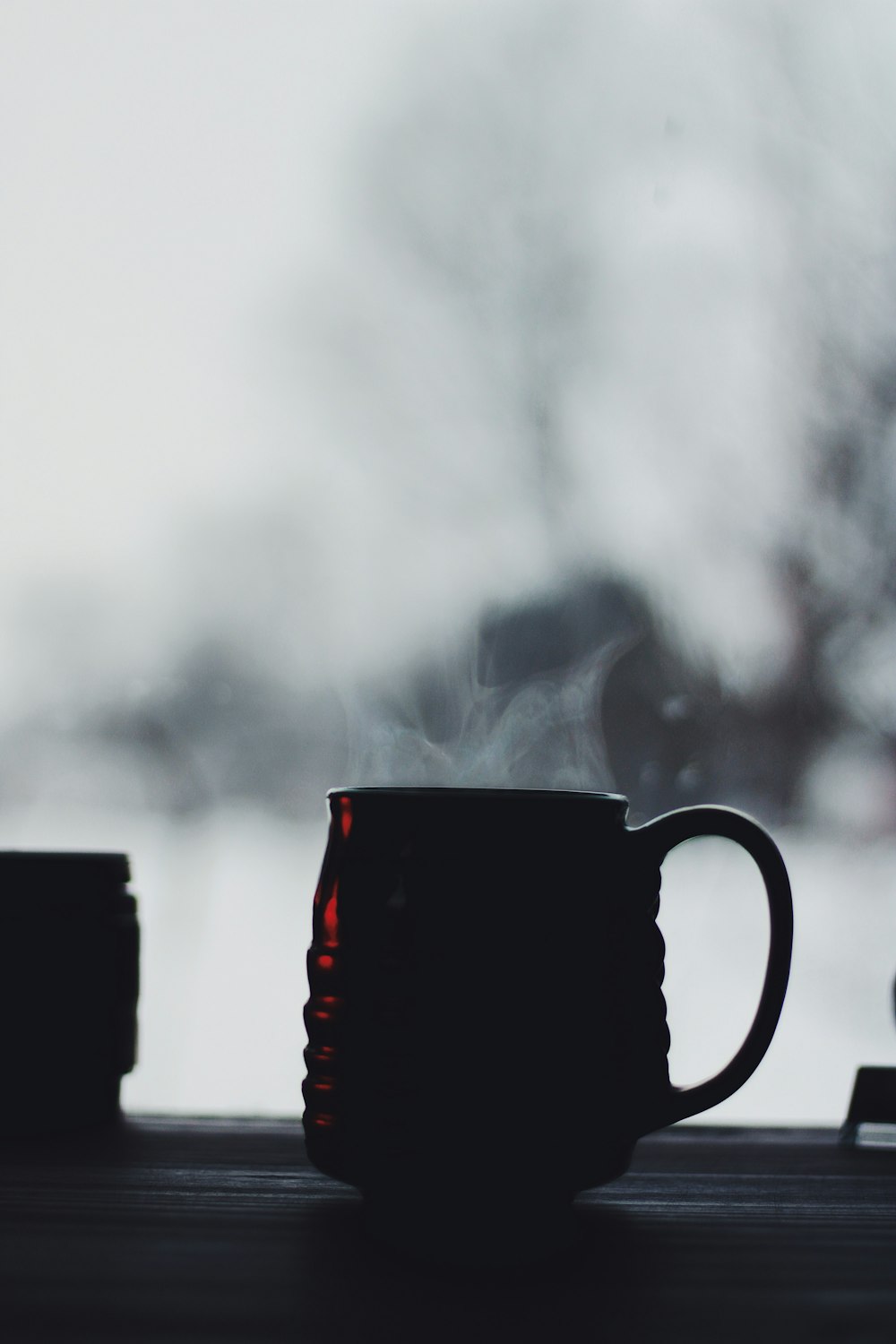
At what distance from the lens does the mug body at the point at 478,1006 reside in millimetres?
399

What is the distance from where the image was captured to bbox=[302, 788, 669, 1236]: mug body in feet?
1.31

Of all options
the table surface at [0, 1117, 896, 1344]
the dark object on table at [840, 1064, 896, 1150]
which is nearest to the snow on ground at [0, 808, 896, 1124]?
the dark object on table at [840, 1064, 896, 1150]

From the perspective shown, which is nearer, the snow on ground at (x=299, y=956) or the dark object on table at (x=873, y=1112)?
the dark object on table at (x=873, y=1112)

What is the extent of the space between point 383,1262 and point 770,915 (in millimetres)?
185

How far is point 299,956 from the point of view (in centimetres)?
106

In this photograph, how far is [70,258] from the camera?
3.50 ft

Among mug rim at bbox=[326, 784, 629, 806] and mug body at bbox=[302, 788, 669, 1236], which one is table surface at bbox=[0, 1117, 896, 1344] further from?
mug rim at bbox=[326, 784, 629, 806]

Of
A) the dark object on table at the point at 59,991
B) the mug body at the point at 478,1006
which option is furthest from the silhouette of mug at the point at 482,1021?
the dark object on table at the point at 59,991

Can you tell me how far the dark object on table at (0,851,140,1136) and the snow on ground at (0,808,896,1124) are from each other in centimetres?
37

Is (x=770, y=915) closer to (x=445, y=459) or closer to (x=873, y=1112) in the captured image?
(x=873, y=1112)

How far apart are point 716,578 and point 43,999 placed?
0.67 metres

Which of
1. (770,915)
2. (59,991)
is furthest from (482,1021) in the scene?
(59,991)

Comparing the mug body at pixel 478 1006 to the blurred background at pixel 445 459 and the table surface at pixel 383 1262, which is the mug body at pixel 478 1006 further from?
the blurred background at pixel 445 459

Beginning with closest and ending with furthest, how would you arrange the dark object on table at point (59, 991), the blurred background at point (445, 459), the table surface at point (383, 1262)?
the table surface at point (383, 1262)
the dark object on table at point (59, 991)
the blurred background at point (445, 459)
